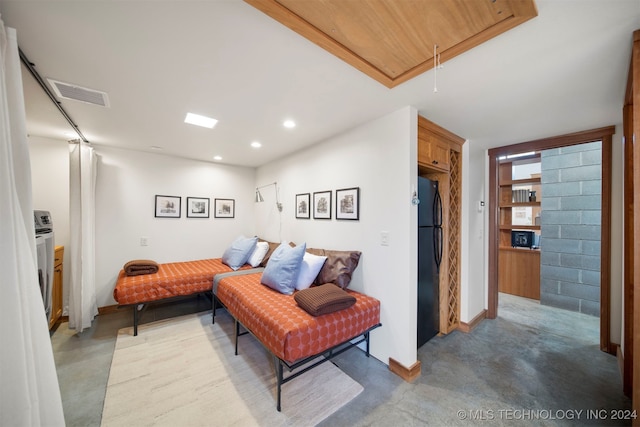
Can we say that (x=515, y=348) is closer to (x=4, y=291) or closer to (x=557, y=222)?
(x=557, y=222)

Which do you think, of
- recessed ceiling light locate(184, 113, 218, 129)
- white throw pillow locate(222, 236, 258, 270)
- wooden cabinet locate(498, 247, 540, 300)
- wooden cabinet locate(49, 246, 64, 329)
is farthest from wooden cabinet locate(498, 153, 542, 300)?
wooden cabinet locate(49, 246, 64, 329)

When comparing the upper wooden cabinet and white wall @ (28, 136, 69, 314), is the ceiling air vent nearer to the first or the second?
white wall @ (28, 136, 69, 314)

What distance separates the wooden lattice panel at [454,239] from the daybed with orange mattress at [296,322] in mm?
1362

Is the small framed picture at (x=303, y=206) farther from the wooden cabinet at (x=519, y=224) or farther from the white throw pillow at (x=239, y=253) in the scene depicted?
the wooden cabinet at (x=519, y=224)

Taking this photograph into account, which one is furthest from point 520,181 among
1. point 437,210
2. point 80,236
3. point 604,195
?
point 80,236

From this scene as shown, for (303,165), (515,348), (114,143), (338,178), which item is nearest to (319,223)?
(338,178)

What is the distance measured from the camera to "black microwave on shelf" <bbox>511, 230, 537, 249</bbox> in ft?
14.6

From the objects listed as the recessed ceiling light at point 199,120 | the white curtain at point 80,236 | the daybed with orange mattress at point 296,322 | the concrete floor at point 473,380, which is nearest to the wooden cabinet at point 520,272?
the concrete floor at point 473,380

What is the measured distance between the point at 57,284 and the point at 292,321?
11.4 feet

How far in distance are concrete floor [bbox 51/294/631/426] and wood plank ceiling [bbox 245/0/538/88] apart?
8.17ft

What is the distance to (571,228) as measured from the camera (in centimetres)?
378

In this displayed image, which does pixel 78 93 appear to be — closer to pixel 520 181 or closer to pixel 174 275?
pixel 174 275

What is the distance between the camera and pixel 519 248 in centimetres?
445

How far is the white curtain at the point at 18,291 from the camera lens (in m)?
0.96
